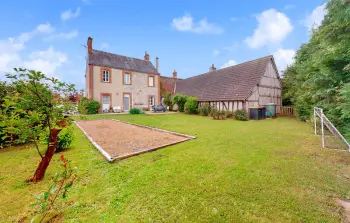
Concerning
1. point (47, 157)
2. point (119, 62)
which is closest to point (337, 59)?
point (47, 157)

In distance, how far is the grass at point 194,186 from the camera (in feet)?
6.22

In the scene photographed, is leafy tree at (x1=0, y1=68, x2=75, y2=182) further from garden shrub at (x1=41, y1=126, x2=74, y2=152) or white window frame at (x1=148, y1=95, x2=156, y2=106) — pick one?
white window frame at (x1=148, y1=95, x2=156, y2=106)

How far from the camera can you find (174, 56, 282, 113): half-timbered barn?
13469 mm

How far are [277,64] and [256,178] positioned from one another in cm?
1727

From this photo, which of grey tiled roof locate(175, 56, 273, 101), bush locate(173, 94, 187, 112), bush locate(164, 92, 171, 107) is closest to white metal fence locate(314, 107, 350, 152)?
grey tiled roof locate(175, 56, 273, 101)

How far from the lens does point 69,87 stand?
2.78 m

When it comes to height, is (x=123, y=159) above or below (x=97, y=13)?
below

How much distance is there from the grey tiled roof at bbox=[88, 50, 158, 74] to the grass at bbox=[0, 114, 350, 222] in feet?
51.8

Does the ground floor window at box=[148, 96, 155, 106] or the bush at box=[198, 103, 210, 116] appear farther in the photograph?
the ground floor window at box=[148, 96, 155, 106]

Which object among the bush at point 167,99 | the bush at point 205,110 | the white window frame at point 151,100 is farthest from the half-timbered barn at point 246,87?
the white window frame at point 151,100

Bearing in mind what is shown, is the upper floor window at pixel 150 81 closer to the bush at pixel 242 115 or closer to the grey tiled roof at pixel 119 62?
the grey tiled roof at pixel 119 62

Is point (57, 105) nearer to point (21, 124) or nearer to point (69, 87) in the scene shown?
point (69, 87)

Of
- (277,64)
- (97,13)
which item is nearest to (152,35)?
(97,13)

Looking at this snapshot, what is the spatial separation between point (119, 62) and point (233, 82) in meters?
14.5
